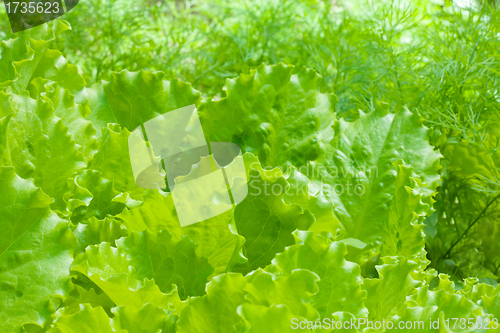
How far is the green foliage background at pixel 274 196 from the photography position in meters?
0.32

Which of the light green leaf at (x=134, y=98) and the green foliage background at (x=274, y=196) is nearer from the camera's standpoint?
the green foliage background at (x=274, y=196)

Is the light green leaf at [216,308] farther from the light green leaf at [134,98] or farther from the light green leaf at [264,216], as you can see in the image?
the light green leaf at [134,98]

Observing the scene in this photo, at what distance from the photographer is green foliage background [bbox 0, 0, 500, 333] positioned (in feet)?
1.06

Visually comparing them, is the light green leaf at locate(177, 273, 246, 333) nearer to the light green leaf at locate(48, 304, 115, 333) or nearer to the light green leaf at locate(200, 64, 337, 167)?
the light green leaf at locate(48, 304, 115, 333)

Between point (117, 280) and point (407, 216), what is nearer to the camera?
point (117, 280)

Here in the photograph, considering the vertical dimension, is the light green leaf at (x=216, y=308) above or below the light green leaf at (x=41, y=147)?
below

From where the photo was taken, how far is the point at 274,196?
379mm

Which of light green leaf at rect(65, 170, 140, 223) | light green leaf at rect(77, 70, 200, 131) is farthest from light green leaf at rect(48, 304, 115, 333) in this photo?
light green leaf at rect(77, 70, 200, 131)

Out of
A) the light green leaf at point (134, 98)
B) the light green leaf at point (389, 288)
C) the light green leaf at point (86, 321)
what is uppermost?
the light green leaf at point (134, 98)

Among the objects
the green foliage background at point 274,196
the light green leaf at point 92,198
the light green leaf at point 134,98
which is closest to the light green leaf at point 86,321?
the green foliage background at point 274,196

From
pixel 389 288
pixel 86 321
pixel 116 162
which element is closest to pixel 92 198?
pixel 116 162

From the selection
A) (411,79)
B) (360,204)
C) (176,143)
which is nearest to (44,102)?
(176,143)

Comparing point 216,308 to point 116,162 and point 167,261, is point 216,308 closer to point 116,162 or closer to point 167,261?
point 167,261

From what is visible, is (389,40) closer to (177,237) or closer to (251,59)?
(251,59)
